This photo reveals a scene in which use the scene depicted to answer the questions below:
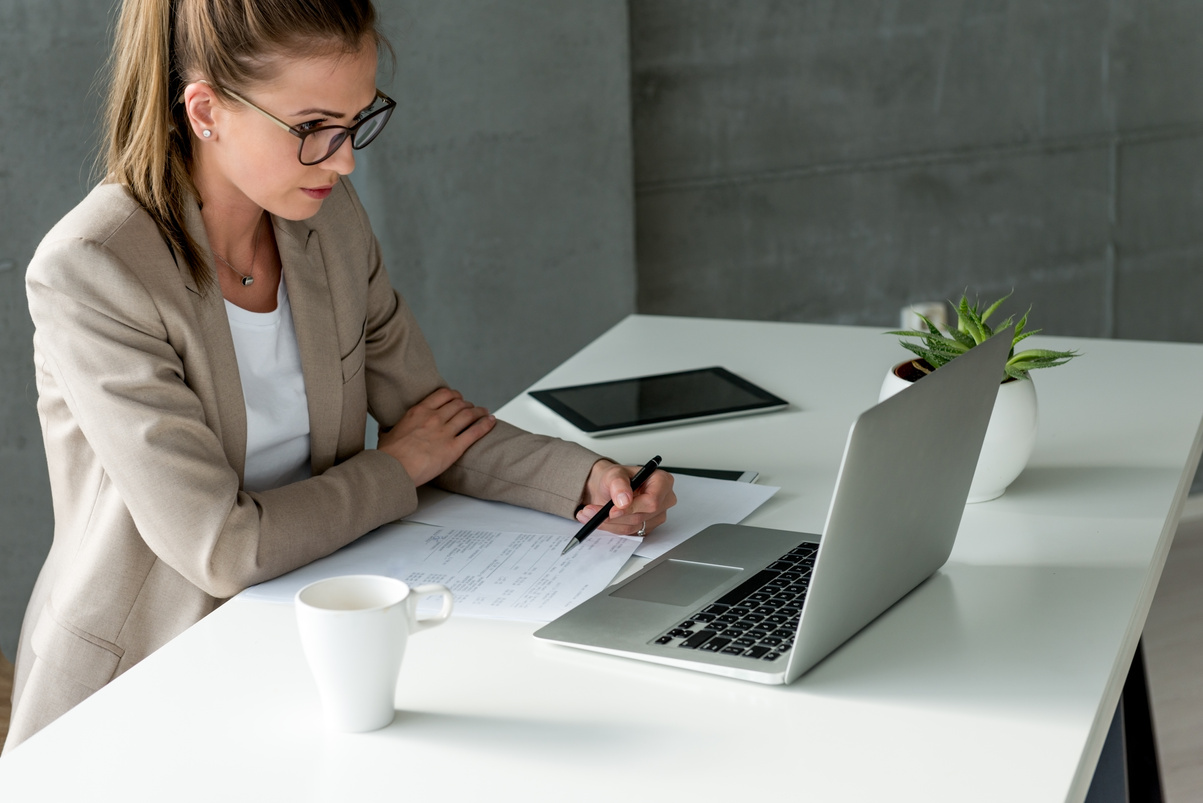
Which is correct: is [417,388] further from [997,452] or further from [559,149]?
[559,149]

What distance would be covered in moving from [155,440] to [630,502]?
491 millimetres

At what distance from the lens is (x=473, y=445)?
1560mm

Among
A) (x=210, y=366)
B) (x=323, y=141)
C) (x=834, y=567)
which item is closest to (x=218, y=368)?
(x=210, y=366)

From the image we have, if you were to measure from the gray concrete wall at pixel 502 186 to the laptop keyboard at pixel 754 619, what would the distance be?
6.14ft

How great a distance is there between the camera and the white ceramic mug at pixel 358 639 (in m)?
0.92

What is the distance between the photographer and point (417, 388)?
5.52 ft

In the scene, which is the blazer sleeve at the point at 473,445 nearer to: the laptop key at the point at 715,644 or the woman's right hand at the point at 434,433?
the woman's right hand at the point at 434,433

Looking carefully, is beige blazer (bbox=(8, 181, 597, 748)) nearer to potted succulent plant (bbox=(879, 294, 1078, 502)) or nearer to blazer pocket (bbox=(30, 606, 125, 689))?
blazer pocket (bbox=(30, 606, 125, 689))

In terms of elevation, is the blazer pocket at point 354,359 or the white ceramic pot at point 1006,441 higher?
the blazer pocket at point 354,359

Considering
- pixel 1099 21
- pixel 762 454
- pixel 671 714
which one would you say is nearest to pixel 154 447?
pixel 671 714

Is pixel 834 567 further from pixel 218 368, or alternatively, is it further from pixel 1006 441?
pixel 218 368

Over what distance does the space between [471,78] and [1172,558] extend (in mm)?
2256

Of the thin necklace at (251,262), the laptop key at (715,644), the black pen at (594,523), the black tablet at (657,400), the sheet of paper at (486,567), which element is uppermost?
the thin necklace at (251,262)

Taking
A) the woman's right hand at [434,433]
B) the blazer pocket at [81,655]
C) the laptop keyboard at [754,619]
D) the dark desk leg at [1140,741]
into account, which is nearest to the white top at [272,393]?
the woman's right hand at [434,433]
